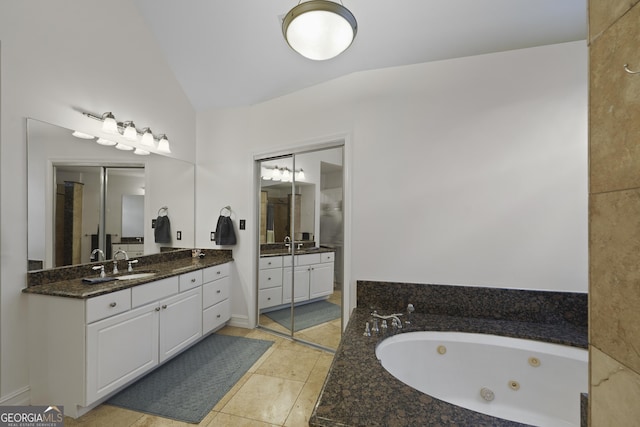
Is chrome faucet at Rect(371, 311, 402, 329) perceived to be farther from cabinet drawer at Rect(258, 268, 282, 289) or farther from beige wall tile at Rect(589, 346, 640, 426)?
cabinet drawer at Rect(258, 268, 282, 289)

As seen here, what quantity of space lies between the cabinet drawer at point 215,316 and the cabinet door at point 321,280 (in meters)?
1.02

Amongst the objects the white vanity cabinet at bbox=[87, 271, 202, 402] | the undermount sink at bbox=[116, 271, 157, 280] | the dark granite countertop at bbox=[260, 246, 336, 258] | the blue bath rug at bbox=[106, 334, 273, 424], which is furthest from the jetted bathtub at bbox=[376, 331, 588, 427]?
the undermount sink at bbox=[116, 271, 157, 280]

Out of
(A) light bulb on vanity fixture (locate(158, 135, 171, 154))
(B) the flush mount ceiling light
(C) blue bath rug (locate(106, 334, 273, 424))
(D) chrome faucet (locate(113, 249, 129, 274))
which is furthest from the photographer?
(A) light bulb on vanity fixture (locate(158, 135, 171, 154))

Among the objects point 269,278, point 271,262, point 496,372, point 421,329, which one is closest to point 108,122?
point 271,262

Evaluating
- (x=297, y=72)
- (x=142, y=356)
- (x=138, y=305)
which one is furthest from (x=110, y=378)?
(x=297, y=72)

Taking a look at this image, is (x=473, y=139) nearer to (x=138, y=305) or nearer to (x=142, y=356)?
(x=138, y=305)

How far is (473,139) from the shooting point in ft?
6.20

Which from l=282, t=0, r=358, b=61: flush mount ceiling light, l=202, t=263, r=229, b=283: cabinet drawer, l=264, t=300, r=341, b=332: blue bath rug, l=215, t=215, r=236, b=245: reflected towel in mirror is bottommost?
l=264, t=300, r=341, b=332: blue bath rug

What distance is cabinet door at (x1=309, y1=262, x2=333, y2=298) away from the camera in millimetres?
2566

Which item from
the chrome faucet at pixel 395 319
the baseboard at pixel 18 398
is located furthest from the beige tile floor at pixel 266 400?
the chrome faucet at pixel 395 319

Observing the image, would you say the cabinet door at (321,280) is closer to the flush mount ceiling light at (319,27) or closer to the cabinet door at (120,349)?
the cabinet door at (120,349)

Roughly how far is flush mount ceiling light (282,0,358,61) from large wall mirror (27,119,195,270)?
1897 millimetres

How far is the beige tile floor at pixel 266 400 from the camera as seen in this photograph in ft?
5.43

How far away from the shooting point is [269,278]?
9.96 ft
